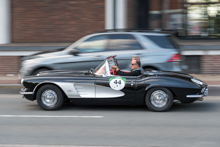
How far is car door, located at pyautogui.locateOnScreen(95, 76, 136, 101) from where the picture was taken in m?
7.60

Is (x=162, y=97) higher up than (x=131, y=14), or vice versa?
(x=131, y=14)

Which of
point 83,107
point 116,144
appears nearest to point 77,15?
point 83,107

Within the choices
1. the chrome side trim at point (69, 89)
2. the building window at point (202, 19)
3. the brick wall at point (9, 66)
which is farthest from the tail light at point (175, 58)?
the brick wall at point (9, 66)

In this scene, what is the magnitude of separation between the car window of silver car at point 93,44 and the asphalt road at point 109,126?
2.26 meters

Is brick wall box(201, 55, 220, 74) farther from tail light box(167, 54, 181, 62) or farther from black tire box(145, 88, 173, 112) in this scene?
black tire box(145, 88, 173, 112)

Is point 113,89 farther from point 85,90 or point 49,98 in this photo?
point 49,98

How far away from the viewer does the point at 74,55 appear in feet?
33.6

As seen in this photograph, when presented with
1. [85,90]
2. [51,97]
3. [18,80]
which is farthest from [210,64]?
[51,97]

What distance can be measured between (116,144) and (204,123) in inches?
84.6

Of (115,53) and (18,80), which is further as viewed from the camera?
(18,80)

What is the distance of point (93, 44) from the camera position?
10.3m

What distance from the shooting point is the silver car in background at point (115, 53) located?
9.88 meters

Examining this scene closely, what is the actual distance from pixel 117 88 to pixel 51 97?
55.5 inches

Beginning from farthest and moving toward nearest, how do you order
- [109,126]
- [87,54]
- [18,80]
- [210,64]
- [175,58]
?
[210,64]
[18,80]
[87,54]
[175,58]
[109,126]
